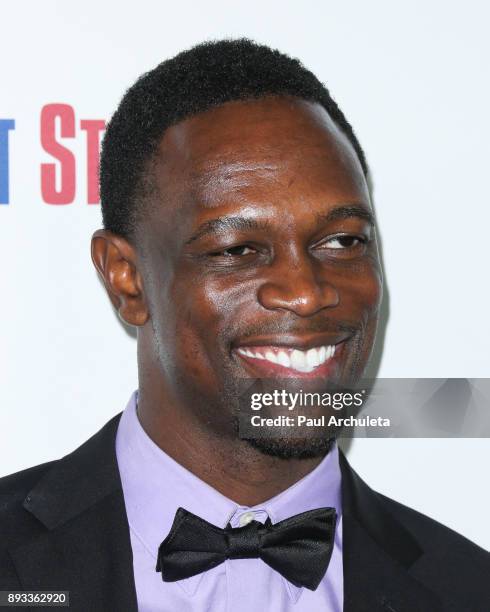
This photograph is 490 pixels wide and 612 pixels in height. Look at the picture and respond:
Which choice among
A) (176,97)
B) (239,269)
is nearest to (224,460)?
(239,269)

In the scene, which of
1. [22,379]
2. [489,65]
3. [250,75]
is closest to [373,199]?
[489,65]

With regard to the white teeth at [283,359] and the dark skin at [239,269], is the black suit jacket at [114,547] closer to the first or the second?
the dark skin at [239,269]

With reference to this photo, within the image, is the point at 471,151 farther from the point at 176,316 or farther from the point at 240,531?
the point at 240,531

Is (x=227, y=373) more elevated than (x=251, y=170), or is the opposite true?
(x=251, y=170)

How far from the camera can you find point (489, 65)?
87.7 inches

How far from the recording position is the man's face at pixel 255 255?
158cm

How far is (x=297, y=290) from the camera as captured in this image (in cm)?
154

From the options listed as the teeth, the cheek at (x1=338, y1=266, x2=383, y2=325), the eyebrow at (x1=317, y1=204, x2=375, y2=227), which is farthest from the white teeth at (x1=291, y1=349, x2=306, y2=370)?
the eyebrow at (x1=317, y1=204, x2=375, y2=227)

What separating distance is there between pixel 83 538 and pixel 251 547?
276 millimetres

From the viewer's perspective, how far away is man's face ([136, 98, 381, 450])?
5.17 ft

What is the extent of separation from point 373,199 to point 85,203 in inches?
24.7

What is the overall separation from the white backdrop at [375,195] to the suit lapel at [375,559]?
38 centimetres

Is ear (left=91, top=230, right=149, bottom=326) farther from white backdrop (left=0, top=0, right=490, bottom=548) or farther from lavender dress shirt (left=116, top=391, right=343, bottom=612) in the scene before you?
white backdrop (left=0, top=0, right=490, bottom=548)

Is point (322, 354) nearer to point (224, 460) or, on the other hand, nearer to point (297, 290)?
point (297, 290)
